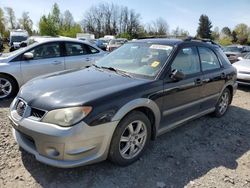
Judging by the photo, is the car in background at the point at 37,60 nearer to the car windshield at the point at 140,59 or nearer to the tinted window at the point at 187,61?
the car windshield at the point at 140,59

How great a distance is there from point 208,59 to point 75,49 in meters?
3.81

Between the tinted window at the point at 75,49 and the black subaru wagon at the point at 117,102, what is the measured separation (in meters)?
2.75

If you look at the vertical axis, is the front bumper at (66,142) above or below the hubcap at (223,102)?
above

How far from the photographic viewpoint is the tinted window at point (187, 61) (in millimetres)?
4039

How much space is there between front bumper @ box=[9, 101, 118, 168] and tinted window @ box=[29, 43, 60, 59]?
3909mm

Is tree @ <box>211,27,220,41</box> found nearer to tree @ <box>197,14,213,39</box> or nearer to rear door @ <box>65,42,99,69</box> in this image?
tree @ <box>197,14,213,39</box>

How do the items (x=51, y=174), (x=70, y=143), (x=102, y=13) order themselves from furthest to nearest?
1. (x=102, y=13)
2. (x=51, y=174)
3. (x=70, y=143)

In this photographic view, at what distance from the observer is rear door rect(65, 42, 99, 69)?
6.97m

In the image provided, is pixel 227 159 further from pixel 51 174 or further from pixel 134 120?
pixel 51 174

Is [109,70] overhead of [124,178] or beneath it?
overhead

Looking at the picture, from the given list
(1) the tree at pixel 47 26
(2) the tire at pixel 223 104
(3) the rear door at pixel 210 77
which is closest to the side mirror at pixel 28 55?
(3) the rear door at pixel 210 77

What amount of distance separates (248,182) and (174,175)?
94 centimetres

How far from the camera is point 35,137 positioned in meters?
2.86

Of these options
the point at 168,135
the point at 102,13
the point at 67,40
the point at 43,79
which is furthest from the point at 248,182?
the point at 102,13
